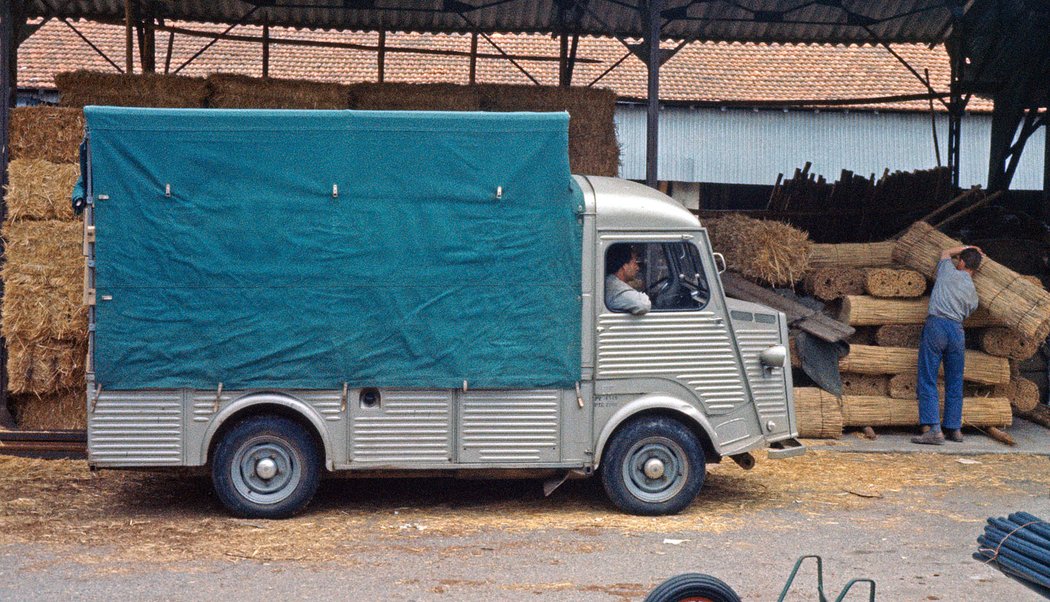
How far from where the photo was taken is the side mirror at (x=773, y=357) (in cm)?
959

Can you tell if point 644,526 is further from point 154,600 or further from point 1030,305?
point 1030,305

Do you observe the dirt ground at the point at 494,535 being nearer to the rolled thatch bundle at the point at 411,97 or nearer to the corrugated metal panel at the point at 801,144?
the rolled thatch bundle at the point at 411,97

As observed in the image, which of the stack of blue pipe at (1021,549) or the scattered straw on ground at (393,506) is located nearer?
the stack of blue pipe at (1021,549)

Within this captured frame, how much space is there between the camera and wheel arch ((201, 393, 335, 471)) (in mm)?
8992

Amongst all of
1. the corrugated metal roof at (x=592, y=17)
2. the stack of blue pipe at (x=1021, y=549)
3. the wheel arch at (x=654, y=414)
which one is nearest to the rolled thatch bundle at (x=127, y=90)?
the corrugated metal roof at (x=592, y=17)

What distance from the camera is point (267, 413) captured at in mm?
9203

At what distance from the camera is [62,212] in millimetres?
11680

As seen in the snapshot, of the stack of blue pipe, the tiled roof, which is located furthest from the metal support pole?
the tiled roof

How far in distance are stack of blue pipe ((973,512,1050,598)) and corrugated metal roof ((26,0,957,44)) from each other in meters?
11.7

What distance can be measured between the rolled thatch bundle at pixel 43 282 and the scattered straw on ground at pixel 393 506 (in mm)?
1345

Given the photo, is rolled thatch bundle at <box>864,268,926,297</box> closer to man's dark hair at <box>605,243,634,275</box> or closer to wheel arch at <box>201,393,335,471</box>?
man's dark hair at <box>605,243,634,275</box>

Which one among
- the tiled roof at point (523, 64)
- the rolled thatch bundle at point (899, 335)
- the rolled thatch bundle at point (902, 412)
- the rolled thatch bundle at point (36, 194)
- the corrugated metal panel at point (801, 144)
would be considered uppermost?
the tiled roof at point (523, 64)

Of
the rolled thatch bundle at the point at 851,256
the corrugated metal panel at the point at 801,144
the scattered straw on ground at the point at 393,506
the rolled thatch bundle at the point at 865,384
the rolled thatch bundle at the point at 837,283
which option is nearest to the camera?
the scattered straw on ground at the point at 393,506

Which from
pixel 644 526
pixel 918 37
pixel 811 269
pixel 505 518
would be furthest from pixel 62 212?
pixel 918 37
